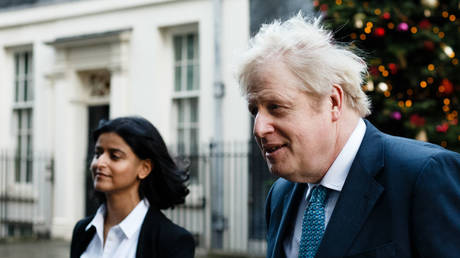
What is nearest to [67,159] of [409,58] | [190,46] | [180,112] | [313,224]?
[180,112]

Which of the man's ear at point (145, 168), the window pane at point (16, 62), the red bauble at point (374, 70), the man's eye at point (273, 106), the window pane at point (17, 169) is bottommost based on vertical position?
the window pane at point (17, 169)

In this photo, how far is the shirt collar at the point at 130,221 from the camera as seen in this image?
3.48 meters

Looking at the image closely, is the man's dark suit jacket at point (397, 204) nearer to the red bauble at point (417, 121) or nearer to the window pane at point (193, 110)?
the red bauble at point (417, 121)

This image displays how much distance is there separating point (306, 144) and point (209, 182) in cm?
870

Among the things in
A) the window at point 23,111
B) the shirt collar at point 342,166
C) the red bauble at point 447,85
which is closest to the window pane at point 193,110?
the window at point 23,111

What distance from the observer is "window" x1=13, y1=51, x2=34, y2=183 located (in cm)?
1377

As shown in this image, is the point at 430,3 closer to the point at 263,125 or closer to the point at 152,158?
the point at 152,158

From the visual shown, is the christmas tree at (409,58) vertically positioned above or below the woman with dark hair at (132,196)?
above

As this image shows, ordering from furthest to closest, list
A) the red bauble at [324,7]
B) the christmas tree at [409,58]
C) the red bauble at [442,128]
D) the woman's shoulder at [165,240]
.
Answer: the red bauble at [324,7]
the christmas tree at [409,58]
the red bauble at [442,128]
the woman's shoulder at [165,240]

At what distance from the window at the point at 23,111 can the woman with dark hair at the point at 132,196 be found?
34.5 ft

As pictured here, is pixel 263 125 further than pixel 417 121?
No

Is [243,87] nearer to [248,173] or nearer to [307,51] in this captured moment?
[307,51]

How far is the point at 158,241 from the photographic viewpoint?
11.2 ft

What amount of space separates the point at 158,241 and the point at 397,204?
1713 mm
